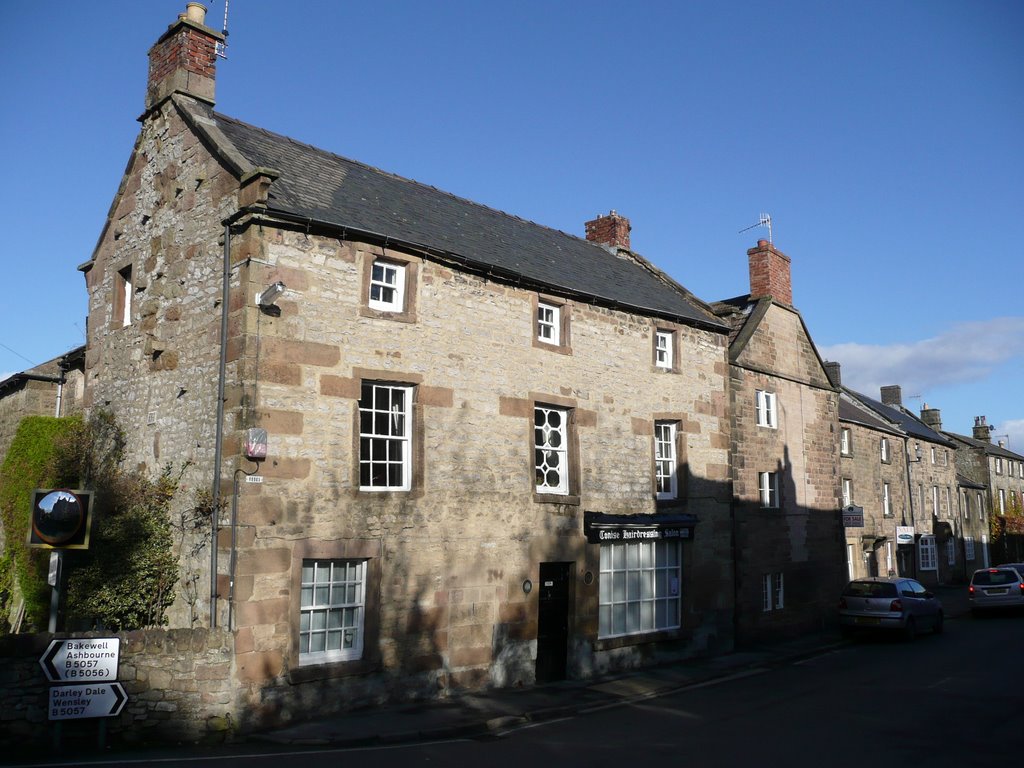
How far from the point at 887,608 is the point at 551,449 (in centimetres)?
1166

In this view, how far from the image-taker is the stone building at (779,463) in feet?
70.9

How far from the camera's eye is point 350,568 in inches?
526

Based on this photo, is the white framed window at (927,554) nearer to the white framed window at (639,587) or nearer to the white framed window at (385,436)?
the white framed window at (639,587)

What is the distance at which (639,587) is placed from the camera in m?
18.2

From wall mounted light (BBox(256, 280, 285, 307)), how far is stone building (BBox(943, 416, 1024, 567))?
42.7 metres

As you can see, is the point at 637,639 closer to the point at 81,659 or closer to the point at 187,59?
the point at 81,659

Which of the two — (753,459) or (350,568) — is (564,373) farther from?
(753,459)

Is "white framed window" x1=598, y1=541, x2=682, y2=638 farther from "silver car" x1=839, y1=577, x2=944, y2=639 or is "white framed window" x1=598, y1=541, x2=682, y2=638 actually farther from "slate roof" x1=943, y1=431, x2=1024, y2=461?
"slate roof" x1=943, y1=431, x2=1024, y2=461

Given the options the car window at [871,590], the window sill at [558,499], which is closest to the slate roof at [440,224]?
the window sill at [558,499]

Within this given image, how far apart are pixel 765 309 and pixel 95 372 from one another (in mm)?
17068

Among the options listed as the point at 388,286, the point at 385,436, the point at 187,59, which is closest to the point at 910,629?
the point at 385,436

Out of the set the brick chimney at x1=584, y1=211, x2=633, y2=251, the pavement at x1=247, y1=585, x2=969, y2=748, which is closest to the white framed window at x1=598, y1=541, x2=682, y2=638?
the pavement at x1=247, y1=585, x2=969, y2=748

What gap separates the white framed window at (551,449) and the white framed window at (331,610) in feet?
14.7

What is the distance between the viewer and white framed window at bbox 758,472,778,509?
2262cm
